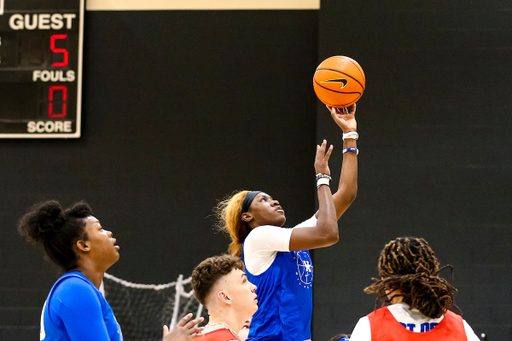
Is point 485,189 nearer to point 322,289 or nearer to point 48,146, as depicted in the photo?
point 322,289

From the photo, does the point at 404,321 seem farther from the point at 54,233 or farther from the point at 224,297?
the point at 54,233

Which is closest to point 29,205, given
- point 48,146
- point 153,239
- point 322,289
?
point 48,146

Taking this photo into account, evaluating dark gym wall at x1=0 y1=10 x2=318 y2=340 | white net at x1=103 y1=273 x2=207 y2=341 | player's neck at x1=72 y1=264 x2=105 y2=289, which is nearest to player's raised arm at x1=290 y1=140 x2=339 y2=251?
player's neck at x1=72 y1=264 x2=105 y2=289

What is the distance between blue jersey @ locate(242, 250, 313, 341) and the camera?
2682 millimetres

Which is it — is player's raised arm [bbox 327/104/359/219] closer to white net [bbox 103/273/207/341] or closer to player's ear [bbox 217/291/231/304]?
player's ear [bbox 217/291/231/304]

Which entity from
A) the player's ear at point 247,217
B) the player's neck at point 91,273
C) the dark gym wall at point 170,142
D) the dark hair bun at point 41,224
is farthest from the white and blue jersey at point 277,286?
the dark gym wall at point 170,142

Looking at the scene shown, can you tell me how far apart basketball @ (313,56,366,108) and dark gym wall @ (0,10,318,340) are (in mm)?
2438

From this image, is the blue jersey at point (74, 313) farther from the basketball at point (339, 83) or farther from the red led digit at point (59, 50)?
the red led digit at point (59, 50)

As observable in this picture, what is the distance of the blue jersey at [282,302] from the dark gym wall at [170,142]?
9.95 feet

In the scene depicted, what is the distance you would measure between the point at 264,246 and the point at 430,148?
124 inches

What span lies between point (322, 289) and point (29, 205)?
3.25 m

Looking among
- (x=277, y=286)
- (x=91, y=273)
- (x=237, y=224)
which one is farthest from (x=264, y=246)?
(x=91, y=273)

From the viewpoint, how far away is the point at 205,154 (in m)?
6.02

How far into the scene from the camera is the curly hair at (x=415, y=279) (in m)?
1.92
